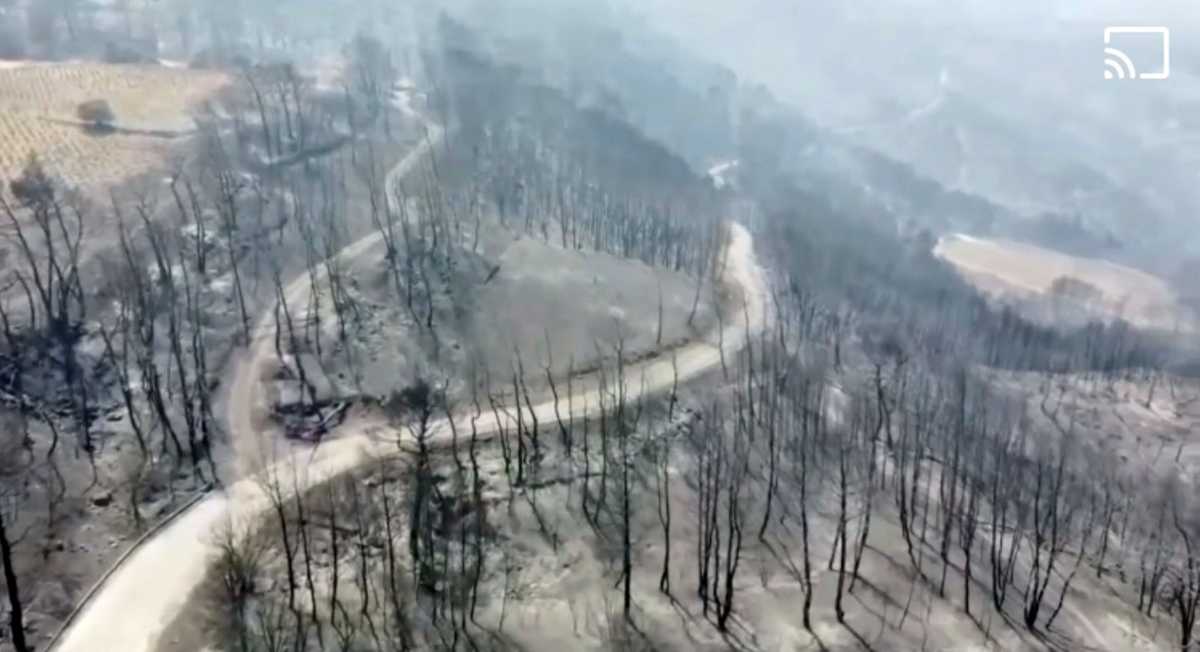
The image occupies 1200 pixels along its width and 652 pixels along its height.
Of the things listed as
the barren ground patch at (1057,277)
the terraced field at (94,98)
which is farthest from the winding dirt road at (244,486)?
the barren ground patch at (1057,277)

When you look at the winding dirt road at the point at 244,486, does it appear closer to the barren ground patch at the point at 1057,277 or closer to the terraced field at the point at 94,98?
the terraced field at the point at 94,98

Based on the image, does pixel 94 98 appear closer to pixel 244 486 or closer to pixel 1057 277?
pixel 244 486

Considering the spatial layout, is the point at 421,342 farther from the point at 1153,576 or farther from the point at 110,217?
the point at 1153,576

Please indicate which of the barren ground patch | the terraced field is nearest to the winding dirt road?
the terraced field

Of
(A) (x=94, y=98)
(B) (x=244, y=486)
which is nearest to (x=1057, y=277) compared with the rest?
(A) (x=94, y=98)

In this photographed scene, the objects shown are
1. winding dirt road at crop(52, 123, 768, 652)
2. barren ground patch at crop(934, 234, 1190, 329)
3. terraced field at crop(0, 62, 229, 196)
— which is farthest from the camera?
barren ground patch at crop(934, 234, 1190, 329)

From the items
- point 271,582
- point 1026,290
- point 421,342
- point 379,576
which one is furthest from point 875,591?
point 1026,290

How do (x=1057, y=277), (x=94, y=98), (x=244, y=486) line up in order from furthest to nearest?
(x=1057, y=277) → (x=94, y=98) → (x=244, y=486)

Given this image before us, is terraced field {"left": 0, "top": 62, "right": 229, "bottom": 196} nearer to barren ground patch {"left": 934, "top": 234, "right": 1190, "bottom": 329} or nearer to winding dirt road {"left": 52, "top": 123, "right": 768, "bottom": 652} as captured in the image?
winding dirt road {"left": 52, "top": 123, "right": 768, "bottom": 652}

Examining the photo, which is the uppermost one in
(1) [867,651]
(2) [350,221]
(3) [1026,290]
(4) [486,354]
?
(2) [350,221]
